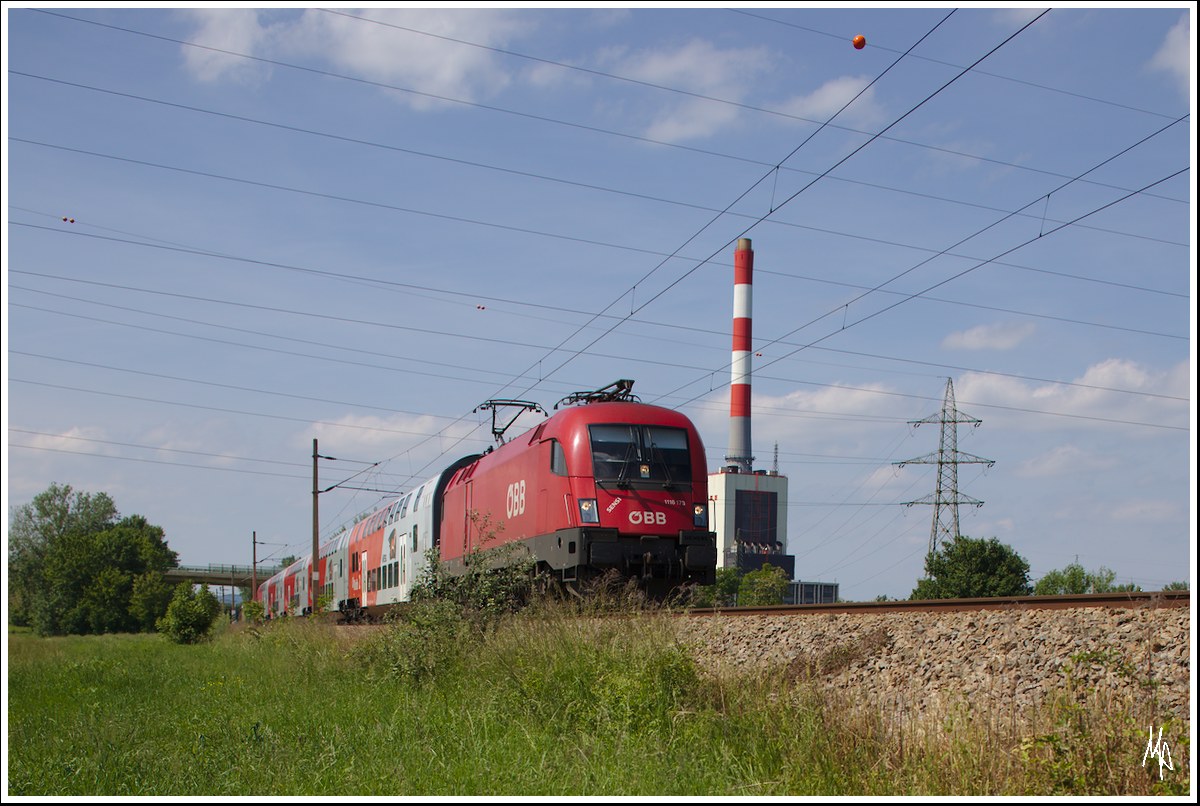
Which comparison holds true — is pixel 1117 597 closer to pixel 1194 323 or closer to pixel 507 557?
pixel 1194 323

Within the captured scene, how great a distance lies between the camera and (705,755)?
8.37m

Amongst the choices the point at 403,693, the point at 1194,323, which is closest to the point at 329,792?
the point at 403,693

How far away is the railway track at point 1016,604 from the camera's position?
9414mm

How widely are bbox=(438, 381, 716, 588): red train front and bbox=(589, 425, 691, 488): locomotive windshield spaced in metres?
0.02

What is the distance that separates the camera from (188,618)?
42188 mm

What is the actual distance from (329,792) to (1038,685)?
18.2 ft

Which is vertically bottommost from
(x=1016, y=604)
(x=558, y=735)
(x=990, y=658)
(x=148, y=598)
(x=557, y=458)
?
(x=148, y=598)

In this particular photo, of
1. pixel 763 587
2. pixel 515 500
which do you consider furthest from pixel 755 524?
pixel 515 500

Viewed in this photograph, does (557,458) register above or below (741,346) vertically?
below

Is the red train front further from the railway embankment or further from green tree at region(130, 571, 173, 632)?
green tree at region(130, 571, 173, 632)

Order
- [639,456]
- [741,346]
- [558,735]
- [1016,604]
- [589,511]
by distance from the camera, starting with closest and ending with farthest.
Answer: [558,735] → [1016,604] → [589,511] → [639,456] → [741,346]

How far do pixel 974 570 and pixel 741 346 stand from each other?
878 inches

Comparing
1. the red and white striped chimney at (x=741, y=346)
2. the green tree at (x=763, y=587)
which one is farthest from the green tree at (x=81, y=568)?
the green tree at (x=763, y=587)

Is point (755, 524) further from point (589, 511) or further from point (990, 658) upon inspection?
point (990, 658)
